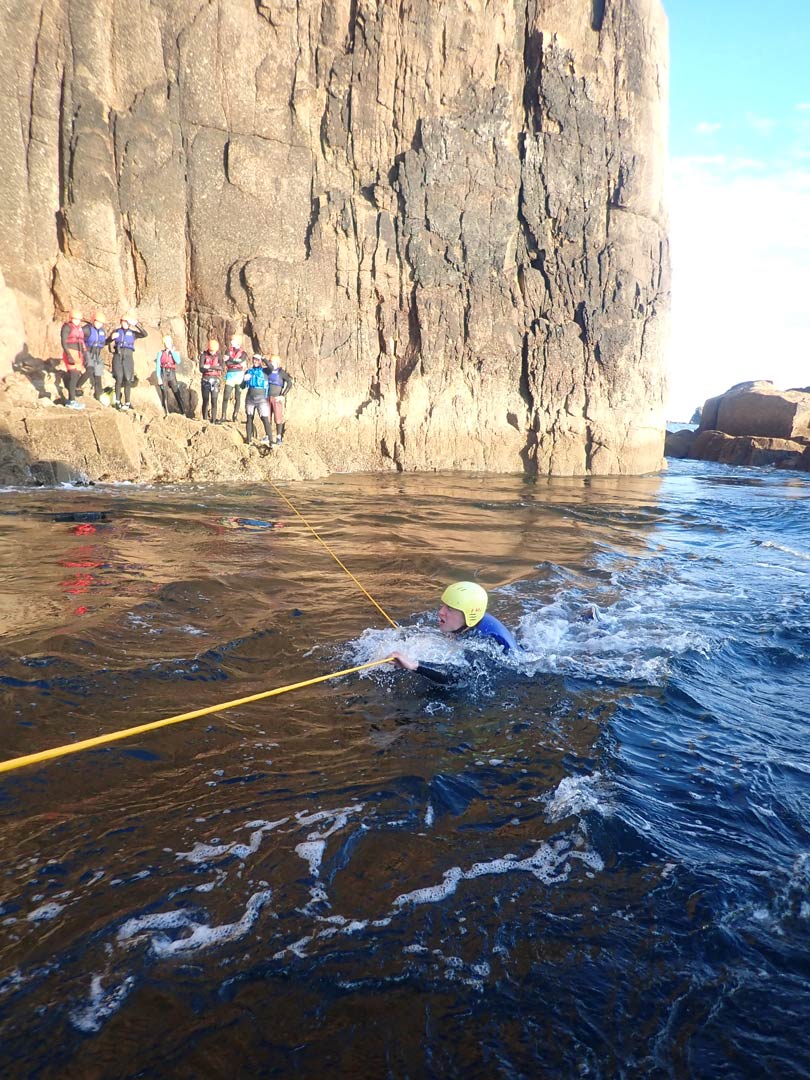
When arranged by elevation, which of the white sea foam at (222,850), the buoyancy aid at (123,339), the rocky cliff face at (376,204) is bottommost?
the white sea foam at (222,850)

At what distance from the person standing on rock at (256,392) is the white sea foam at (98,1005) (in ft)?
42.8

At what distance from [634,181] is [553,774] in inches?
833

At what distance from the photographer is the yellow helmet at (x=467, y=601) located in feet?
15.2

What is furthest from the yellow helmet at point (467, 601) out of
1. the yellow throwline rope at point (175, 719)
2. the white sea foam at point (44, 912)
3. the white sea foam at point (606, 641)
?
the white sea foam at point (44, 912)

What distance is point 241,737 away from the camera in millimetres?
3494

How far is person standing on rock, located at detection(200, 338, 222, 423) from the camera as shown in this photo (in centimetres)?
1463

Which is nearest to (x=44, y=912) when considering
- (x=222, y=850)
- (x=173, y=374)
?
(x=222, y=850)

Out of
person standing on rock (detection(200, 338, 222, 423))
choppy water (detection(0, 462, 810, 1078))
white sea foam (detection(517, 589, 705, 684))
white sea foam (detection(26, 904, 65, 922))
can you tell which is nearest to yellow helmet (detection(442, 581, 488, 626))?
choppy water (detection(0, 462, 810, 1078))

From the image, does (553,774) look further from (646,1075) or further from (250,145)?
(250,145)

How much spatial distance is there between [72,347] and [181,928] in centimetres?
1498

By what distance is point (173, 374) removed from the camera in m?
15.6

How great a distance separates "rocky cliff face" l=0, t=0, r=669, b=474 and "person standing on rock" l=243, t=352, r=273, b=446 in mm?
2607

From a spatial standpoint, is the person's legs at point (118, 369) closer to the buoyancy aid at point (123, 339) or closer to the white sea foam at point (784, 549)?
the buoyancy aid at point (123, 339)

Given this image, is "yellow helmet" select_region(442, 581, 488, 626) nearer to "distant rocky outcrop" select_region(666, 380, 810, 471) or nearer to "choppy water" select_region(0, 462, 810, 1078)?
"choppy water" select_region(0, 462, 810, 1078)
